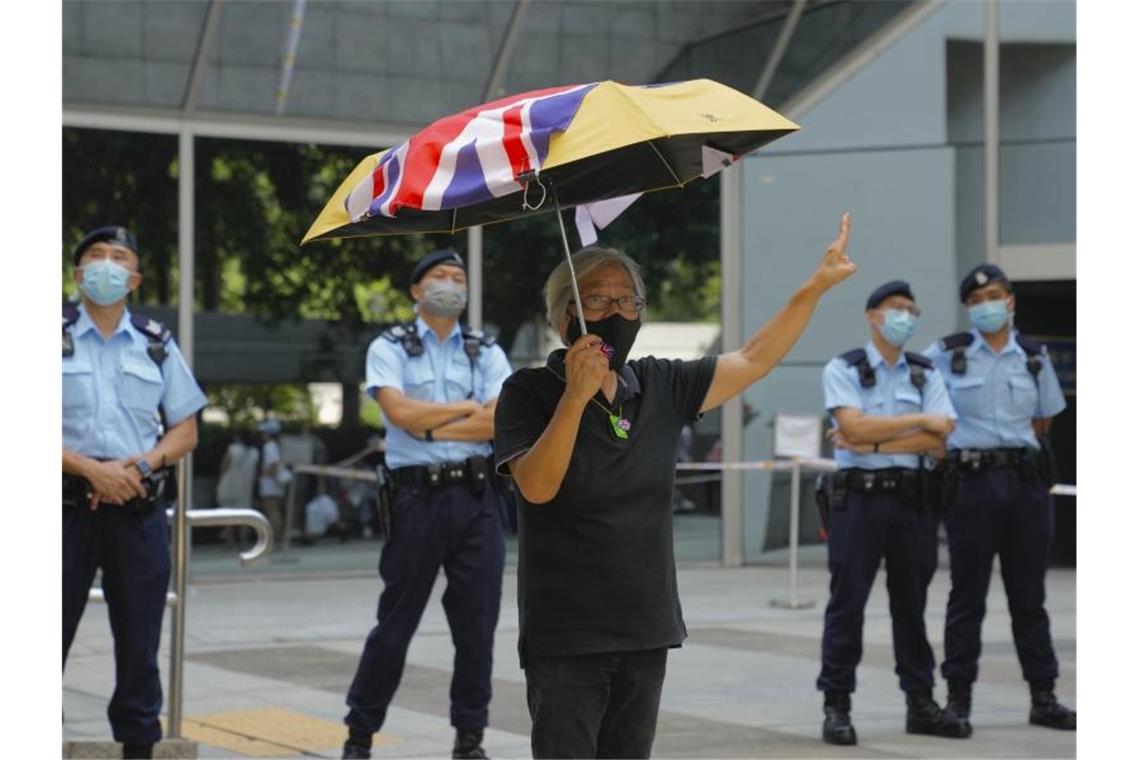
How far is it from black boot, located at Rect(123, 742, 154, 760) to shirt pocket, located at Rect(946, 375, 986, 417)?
13.0 ft

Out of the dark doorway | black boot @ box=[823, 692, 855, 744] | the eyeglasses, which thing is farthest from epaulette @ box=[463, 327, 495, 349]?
the dark doorway

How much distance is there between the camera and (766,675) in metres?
9.74

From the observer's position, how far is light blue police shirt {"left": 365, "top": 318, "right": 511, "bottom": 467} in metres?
6.96

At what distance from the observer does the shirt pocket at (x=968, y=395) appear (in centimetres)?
821

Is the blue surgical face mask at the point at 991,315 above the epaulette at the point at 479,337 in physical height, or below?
above

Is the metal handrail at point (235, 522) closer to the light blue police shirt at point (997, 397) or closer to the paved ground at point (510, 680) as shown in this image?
the paved ground at point (510, 680)

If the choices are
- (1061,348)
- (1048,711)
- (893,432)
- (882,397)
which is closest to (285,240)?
(1061,348)

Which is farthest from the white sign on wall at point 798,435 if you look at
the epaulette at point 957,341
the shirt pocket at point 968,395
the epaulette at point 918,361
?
the epaulette at point 918,361

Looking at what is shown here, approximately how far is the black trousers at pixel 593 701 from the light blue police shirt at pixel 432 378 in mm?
2568

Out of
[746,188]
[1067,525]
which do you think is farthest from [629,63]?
[1067,525]

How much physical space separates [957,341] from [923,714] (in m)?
1.76

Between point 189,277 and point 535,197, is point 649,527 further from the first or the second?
point 189,277

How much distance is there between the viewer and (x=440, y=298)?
7164 mm

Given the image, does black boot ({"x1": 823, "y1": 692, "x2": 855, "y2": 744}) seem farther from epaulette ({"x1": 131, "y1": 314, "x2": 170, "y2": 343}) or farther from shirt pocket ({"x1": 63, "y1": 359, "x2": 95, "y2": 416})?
shirt pocket ({"x1": 63, "y1": 359, "x2": 95, "y2": 416})
